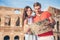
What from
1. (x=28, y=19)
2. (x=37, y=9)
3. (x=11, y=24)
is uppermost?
(x=37, y=9)

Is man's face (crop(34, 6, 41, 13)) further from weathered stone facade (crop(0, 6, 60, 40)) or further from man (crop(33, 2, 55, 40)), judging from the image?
weathered stone facade (crop(0, 6, 60, 40))

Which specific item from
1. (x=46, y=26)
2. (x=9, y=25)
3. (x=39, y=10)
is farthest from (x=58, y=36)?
(x=9, y=25)

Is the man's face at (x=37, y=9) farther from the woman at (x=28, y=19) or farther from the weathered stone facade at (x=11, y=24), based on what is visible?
the weathered stone facade at (x=11, y=24)

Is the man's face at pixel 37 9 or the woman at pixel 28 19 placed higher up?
the man's face at pixel 37 9

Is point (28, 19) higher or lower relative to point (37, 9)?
lower

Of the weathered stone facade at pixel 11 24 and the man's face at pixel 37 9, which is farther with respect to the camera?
the man's face at pixel 37 9

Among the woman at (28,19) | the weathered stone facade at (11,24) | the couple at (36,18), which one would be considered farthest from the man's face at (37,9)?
the weathered stone facade at (11,24)

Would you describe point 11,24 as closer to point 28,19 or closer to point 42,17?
point 28,19

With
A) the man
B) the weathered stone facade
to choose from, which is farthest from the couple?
the weathered stone facade

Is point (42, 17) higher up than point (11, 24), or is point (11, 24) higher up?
point (42, 17)

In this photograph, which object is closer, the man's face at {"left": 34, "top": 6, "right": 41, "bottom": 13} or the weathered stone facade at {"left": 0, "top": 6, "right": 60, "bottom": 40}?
the weathered stone facade at {"left": 0, "top": 6, "right": 60, "bottom": 40}

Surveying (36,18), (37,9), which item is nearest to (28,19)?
(36,18)

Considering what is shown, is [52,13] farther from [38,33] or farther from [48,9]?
[38,33]

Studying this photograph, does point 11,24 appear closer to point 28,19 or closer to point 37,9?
point 28,19
